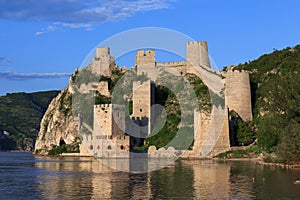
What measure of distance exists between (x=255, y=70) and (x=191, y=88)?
7.71 meters

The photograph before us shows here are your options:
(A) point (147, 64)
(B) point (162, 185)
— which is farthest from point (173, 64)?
(B) point (162, 185)

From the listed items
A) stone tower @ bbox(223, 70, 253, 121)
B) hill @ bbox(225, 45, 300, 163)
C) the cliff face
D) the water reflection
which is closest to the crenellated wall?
the cliff face

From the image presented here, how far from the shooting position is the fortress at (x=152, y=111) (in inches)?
1692

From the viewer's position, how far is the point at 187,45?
6184 centimetres

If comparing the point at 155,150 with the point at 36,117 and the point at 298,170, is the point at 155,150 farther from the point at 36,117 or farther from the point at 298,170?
the point at 36,117

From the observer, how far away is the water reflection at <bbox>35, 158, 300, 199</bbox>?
19.6 m

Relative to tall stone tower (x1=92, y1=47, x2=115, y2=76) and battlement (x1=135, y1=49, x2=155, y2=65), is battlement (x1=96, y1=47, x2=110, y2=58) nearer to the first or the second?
tall stone tower (x1=92, y1=47, x2=115, y2=76)

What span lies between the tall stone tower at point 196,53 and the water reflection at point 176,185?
33.9 meters

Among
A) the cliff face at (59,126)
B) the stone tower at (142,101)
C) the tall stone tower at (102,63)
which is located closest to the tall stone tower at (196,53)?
the stone tower at (142,101)

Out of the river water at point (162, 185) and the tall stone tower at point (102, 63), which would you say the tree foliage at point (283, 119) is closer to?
the river water at point (162, 185)

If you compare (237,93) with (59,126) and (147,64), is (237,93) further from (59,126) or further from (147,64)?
(59,126)

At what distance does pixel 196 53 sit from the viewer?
62375mm

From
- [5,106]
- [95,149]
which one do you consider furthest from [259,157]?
[5,106]

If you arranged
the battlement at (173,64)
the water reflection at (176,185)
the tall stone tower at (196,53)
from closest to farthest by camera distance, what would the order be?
1. the water reflection at (176,185)
2. the tall stone tower at (196,53)
3. the battlement at (173,64)
